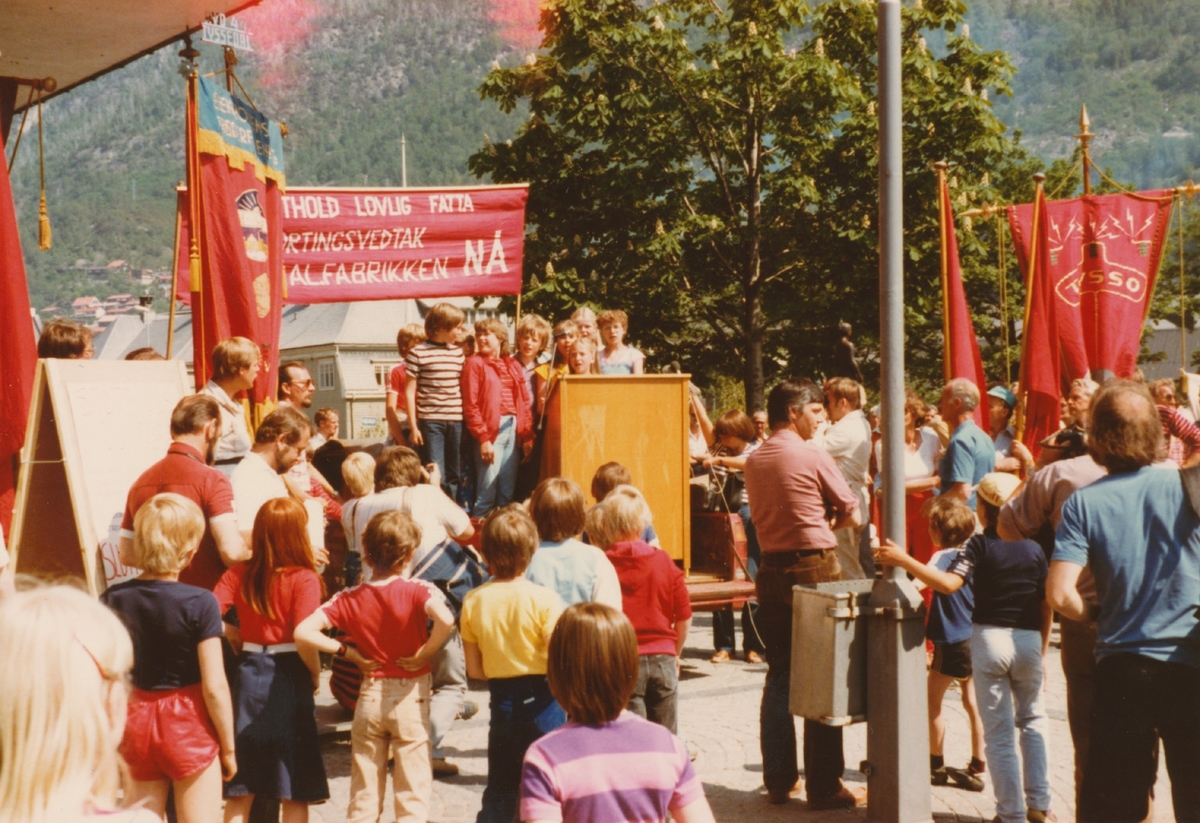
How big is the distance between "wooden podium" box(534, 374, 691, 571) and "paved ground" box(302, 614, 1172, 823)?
1.16 metres

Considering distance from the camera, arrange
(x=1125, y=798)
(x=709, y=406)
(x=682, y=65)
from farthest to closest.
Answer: (x=709, y=406) → (x=682, y=65) → (x=1125, y=798)

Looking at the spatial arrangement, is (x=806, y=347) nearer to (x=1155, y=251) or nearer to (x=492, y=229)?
(x=1155, y=251)

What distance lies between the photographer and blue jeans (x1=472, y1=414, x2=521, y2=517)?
908cm

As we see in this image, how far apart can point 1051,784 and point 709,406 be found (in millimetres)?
38632

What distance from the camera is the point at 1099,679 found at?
4336mm

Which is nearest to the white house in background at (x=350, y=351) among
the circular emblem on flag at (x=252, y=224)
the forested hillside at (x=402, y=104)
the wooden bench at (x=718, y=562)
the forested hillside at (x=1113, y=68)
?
the forested hillside at (x=402, y=104)

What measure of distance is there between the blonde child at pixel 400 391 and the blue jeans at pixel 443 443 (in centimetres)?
40

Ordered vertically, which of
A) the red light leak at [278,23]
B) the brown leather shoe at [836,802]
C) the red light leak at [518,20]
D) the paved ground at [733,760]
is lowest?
the paved ground at [733,760]

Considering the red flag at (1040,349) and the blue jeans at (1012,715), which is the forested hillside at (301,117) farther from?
the red flag at (1040,349)

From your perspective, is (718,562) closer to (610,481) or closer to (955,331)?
(610,481)

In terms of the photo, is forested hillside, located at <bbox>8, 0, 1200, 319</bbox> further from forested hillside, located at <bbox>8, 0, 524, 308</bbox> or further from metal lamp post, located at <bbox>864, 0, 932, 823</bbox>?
metal lamp post, located at <bbox>864, 0, 932, 823</bbox>

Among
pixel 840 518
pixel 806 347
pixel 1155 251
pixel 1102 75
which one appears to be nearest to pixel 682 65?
pixel 806 347

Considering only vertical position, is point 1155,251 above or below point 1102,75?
below

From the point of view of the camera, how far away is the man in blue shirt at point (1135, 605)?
4.20m
